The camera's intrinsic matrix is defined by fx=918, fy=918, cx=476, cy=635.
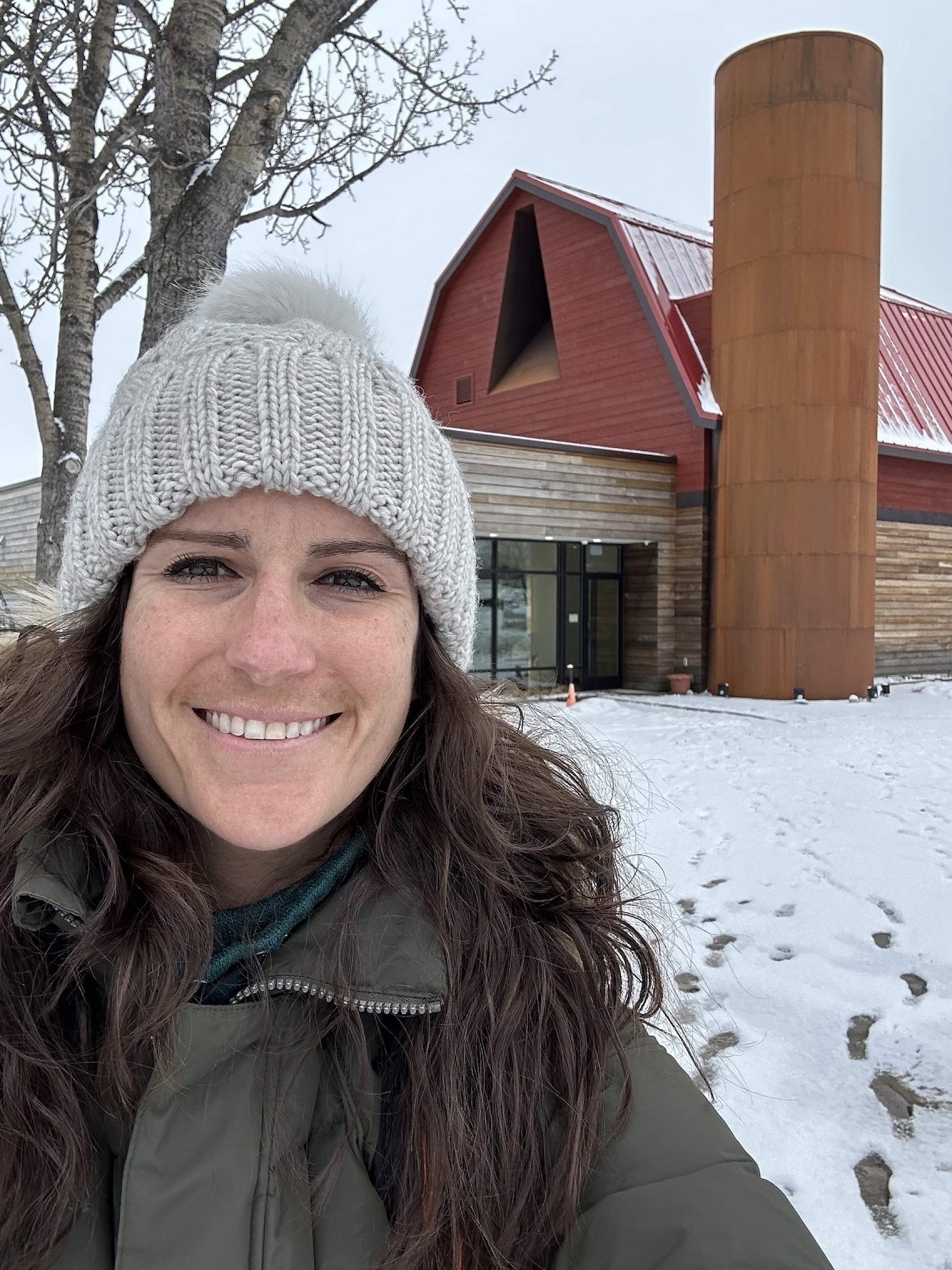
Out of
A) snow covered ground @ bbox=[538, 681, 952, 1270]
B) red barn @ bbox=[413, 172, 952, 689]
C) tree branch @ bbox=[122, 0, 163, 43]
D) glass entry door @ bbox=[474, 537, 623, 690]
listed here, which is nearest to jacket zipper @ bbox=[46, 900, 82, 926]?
snow covered ground @ bbox=[538, 681, 952, 1270]

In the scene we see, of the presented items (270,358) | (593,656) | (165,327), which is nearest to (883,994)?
(270,358)

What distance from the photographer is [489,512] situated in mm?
13289

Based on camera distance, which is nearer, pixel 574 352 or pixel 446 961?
pixel 446 961

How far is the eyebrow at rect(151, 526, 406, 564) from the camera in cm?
148

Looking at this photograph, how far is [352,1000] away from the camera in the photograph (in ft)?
4.41

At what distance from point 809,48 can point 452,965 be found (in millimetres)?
15957

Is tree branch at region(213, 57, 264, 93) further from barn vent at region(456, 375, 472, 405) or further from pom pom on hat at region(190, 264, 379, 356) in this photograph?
barn vent at region(456, 375, 472, 405)

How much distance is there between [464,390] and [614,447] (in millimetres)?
4334

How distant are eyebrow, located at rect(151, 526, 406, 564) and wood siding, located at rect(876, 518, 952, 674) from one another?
16.6 meters

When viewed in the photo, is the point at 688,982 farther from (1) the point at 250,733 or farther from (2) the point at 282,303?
(2) the point at 282,303

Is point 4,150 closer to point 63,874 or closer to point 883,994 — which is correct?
point 63,874

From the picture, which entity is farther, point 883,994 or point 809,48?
point 809,48

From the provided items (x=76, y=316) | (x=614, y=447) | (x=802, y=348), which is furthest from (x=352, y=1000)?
(x=614, y=447)

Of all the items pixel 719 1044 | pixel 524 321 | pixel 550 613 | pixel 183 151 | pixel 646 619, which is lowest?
pixel 719 1044
